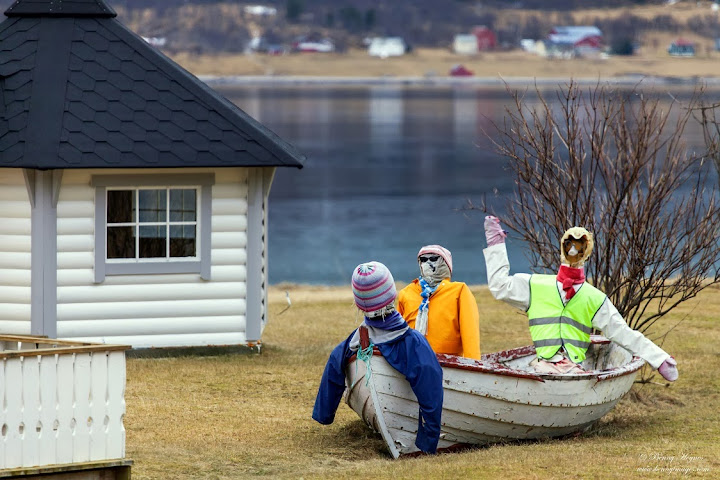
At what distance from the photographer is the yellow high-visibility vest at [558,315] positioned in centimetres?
986

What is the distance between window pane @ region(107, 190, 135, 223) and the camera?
13492 millimetres

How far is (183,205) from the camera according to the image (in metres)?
13.6

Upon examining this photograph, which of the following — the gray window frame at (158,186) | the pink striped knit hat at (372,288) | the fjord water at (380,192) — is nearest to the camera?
the pink striped knit hat at (372,288)

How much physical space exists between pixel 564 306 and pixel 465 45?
16629 cm

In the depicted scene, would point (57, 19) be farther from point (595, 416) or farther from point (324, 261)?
point (324, 261)

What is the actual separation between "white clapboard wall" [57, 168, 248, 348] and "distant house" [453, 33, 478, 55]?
16003 centimetres

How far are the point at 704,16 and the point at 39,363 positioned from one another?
181289 mm

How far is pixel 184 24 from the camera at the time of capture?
16138 centimetres

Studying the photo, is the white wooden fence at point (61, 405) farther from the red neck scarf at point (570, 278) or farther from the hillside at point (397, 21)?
the hillside at point (397, 21)

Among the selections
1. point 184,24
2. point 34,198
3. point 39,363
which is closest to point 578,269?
point 39,363

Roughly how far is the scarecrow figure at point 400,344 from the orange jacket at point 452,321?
0.66 m

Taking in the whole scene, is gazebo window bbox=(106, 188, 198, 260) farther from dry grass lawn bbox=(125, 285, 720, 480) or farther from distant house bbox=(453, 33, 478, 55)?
distant house bbox=(453, 33, 478, 55)

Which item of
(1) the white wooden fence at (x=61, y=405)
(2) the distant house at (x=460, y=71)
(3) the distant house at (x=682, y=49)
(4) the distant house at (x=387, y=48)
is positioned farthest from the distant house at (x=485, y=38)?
(1) the white wooden fence at (x=61, y=405)

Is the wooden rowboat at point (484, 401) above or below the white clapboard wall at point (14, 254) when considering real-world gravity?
below
